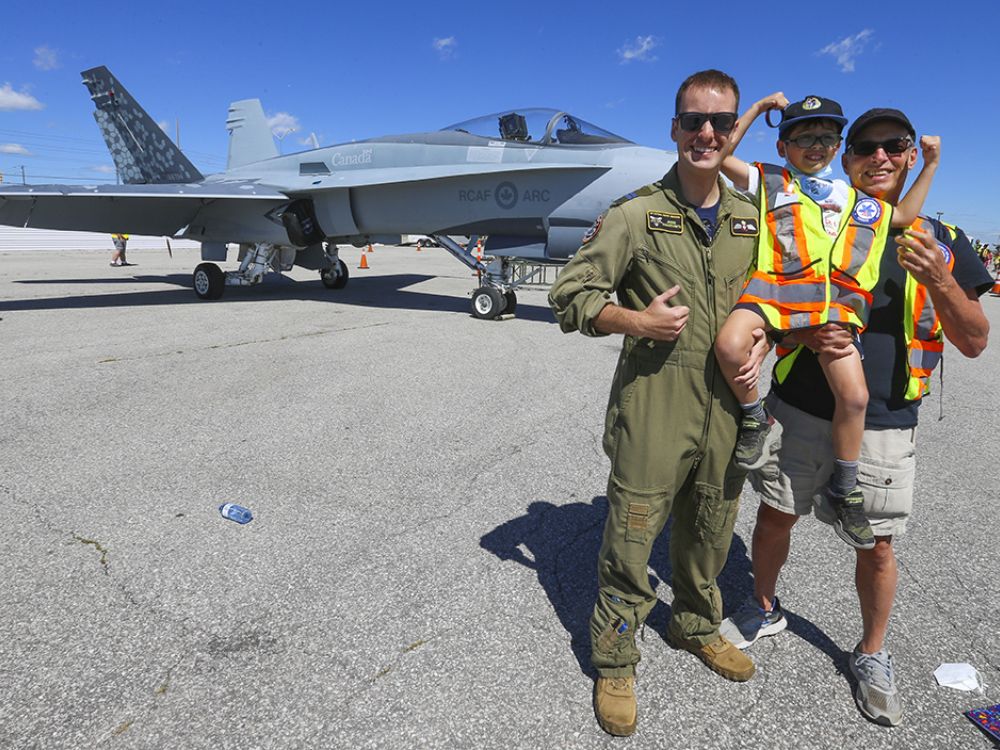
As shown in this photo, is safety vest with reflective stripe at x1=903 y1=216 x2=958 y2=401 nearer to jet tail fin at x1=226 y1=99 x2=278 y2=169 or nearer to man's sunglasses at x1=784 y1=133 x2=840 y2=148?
man's sunglasses at x1=784 y1=133 x2=840 y2=148

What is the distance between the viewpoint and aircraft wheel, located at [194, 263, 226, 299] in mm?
11938

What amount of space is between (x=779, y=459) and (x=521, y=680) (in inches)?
48.8

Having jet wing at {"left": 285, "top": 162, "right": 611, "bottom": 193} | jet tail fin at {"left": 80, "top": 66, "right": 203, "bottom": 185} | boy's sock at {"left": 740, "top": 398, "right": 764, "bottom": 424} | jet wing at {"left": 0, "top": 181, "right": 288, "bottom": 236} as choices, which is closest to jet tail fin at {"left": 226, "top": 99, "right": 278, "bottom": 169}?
jet tail fin at {"left": 80, "top": 66, "right": 203, "bottom": 185}

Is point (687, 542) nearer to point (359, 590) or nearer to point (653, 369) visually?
point (653, 369)

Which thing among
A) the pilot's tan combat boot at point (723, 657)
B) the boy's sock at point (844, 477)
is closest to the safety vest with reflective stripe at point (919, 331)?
the boy's sock at point (844, 477)

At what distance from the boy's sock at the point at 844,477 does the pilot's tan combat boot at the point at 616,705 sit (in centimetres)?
95

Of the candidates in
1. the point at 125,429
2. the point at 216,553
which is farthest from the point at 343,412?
the point at 216,553

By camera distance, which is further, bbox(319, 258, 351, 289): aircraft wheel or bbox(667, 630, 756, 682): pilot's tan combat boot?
bbox(319, 258, 351, 289): aircraft wheel

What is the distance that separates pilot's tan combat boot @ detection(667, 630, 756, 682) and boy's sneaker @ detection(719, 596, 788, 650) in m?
0.09

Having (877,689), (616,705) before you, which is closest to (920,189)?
(877,689)

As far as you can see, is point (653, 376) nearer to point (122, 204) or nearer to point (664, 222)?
point (664, 222)

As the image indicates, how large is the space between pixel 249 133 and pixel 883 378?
1822 centimetres

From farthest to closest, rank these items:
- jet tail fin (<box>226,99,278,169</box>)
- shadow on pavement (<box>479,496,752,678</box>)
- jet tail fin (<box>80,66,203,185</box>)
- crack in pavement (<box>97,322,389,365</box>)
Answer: jet tail fin (<box>226,99,278,169</box>)
jet tail fin (<box>80,66,203,185</box>)
crack in pavement (<box>97,322,389,365</box>)
shadow on pavement (<box>479,496,752,678</box>)

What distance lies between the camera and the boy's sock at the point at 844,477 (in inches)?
75.6
